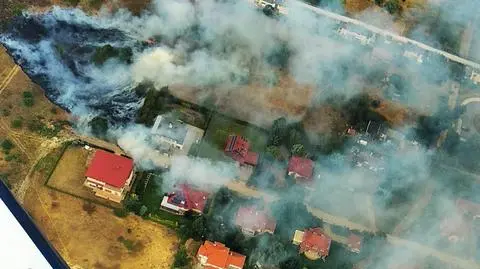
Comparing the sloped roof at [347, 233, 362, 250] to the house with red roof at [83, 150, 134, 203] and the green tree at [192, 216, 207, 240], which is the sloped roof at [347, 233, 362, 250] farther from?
the house with red roof at [83, 150, 134, 203]

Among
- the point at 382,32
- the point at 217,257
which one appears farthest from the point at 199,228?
the point at 382,32

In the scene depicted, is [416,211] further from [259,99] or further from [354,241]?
[259,99]

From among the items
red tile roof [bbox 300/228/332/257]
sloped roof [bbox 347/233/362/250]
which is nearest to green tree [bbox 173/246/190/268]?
red tile roof [bbox 300/228/332/257]

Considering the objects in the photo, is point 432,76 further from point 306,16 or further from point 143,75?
point 143,75

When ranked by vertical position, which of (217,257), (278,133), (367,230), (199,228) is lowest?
(217,257)

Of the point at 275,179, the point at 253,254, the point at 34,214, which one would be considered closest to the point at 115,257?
the point at 34,214

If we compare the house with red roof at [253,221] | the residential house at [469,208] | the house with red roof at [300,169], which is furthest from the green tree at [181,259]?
the residential house at [469,208]
